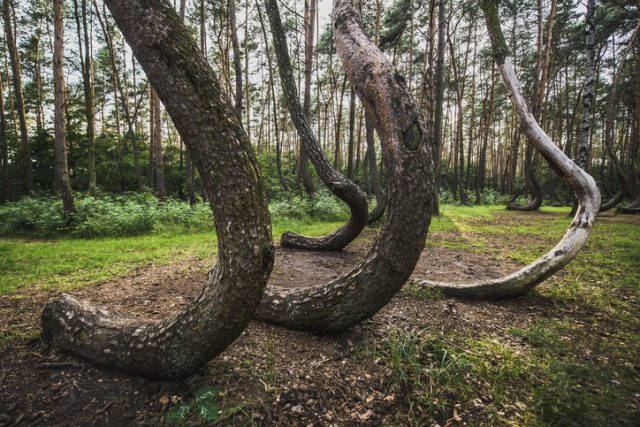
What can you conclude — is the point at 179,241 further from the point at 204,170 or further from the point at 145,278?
the point at 204,170

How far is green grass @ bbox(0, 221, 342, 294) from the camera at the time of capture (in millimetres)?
4250

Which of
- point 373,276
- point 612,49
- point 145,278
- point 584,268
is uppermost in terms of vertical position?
point 612,49

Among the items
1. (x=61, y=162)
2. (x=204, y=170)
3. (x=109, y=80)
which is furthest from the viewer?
(x=109, y=80)

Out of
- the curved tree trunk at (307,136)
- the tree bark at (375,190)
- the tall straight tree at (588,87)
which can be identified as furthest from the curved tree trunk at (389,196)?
the tall straight tree at (588,87)

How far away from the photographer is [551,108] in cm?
→ 2441

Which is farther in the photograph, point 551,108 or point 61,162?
point 551,108

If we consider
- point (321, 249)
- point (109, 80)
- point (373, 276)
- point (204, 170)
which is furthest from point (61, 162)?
point (109, 80)

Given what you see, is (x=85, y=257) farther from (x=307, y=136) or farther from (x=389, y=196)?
(x=389, y=196)

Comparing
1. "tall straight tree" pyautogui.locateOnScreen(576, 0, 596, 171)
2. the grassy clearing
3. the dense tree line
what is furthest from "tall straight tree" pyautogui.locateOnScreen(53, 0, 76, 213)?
"tall straight tree" pyautogui.locateOnScreen(576, 0, 596, 171)

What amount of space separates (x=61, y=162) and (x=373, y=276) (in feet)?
34.2

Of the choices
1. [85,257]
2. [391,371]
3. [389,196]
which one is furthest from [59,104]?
[391,371]

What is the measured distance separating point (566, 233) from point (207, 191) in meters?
3.84

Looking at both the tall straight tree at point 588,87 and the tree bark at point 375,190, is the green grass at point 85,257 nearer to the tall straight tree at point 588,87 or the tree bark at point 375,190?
the tree bark at point 375,190

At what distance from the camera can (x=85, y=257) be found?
18.1 feet
